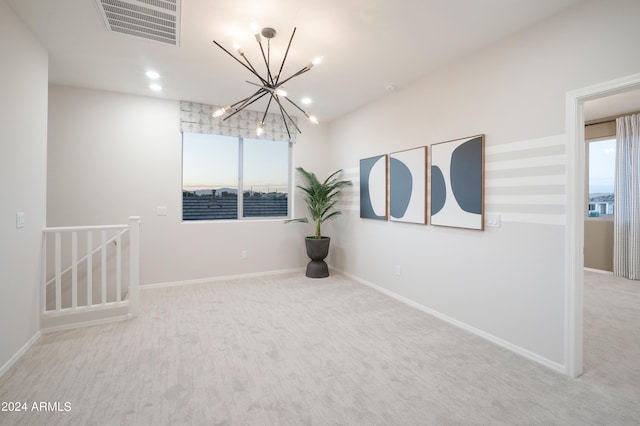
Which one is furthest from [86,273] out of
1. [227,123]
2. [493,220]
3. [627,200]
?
[627,200]

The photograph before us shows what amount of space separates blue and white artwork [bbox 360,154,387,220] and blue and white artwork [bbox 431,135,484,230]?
0.86m

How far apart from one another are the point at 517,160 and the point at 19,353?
4321mm

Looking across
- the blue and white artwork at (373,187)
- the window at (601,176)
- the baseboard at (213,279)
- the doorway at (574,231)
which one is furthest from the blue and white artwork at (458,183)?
the window at (601,176)

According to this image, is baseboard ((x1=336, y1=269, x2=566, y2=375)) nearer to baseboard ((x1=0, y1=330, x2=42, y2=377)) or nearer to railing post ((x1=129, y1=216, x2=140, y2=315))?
railing post ((x1=129, y1=216, x2=140, y2=315))

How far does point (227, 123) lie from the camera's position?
15.2ft

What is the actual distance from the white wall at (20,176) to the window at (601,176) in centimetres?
774

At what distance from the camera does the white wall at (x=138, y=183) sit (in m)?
3.76

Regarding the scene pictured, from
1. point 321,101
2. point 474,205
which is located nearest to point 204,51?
point 321,101

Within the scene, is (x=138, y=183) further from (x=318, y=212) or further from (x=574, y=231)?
(x=574, y=231)

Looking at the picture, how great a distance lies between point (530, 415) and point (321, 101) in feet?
13.1

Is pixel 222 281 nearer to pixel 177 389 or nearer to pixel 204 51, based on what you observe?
pixel 177 389

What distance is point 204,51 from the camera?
284 cm

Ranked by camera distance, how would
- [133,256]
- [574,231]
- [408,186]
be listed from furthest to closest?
1. [408,186]
2. [133,256]
3. [574,231]

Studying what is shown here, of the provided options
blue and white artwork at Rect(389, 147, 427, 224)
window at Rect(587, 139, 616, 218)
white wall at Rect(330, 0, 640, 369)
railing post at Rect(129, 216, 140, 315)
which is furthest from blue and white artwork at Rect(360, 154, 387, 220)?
window at Rect(587, 139, 616, 218)
